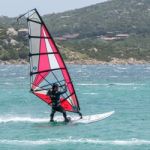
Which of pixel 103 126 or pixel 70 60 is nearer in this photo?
pixel 103 126

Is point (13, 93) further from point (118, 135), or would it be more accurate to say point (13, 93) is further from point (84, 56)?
point (84, 56)

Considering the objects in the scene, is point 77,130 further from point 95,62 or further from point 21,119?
point 95,62

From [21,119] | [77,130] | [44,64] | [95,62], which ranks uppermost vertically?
[44,64]

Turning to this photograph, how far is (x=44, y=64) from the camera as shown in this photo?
29109mm

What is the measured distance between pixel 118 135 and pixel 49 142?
11.3 ft

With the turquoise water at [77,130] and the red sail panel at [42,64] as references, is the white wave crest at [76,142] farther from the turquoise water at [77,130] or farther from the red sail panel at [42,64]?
the red sail panel at [42,64]

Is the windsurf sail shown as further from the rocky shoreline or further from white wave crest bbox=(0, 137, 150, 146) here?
the rocky shoreline

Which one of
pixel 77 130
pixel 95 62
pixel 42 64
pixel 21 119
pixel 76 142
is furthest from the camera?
pixel 95 62

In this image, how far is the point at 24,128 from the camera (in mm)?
29859

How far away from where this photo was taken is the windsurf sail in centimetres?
2878

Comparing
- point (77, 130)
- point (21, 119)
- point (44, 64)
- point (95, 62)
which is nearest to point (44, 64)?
point (44, 64)

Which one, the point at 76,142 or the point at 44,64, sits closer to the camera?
the point at 76,142

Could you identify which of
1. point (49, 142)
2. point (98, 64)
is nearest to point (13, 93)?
point (49, 142)

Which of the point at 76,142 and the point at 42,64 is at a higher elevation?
the point at 42,64
